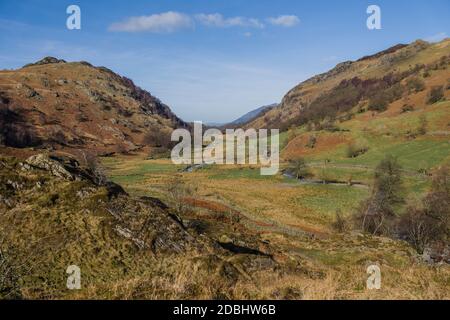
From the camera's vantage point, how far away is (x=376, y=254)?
114 ft

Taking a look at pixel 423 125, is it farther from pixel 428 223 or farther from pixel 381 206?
pixel 428 223

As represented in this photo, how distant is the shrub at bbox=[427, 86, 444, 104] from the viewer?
5664 inches

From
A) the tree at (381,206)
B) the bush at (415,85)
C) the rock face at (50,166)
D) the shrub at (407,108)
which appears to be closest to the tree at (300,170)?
the tree at (381,206)

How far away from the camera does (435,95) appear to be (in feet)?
477

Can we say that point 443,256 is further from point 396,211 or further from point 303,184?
point 303,184

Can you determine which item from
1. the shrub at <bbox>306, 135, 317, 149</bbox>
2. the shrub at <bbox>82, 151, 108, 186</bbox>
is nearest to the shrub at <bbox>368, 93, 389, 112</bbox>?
A: the shrub at <bbox>306, 135, 317, 149</bbox>

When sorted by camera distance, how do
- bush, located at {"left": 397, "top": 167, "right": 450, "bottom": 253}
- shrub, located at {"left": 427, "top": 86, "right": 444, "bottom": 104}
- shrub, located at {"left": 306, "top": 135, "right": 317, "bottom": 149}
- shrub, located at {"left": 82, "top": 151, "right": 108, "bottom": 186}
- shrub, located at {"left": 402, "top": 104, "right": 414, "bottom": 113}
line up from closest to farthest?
shrub, located at {"left": 82, "top": 151, "right": 108, "bottom": 186}, bush, located at {"left": 397, "top": 167, "right": 450, "bottom": 253}, shrub, located at {"left": 306, "top": 135, "right": 317, "bottom": 149}, shrub, located at {"left": 427, "top": 86, "right": 444, "bottom": 104}, shrub, located at {"left": 402, "top": 104, "right": 414, "bottom": 113}

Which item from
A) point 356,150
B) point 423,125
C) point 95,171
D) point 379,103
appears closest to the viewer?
point 95,171

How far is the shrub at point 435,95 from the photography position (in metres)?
144

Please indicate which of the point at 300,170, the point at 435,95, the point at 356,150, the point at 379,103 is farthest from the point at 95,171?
the point at 379,103

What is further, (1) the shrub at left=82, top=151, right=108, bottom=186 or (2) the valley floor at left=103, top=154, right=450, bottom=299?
(1) the shrub at left=82, top=151, right=108, bottom=186

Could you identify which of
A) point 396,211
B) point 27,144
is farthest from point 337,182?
point 27,144

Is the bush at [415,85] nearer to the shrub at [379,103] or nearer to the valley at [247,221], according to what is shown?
the valley at [247,221]

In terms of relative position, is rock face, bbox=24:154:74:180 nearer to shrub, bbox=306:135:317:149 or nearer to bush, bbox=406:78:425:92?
shrub, bbox=306:135:317:149
